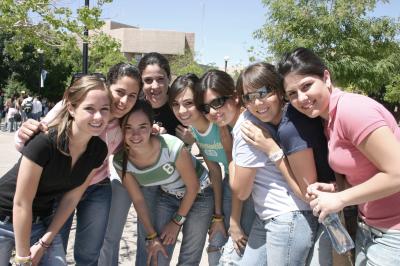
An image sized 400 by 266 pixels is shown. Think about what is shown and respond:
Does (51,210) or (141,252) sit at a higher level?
(51,210)

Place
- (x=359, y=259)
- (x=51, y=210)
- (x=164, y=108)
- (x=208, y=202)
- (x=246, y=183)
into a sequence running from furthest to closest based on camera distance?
(x=164, y=108), (x=208, y=202), (x=51, y=210), (x=246, y=183), (x=359, y=259)

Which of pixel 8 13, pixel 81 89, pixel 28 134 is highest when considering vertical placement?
pixel 8 13

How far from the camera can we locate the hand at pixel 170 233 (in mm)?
3471

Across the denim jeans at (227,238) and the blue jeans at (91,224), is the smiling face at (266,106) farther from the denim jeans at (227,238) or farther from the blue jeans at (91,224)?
the blue jeans at (91,224)

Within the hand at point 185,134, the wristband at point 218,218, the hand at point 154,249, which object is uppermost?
the hand at point 185,134

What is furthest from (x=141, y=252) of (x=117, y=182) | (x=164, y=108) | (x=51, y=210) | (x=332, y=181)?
(x=332, y=181)

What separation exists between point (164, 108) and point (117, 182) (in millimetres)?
854

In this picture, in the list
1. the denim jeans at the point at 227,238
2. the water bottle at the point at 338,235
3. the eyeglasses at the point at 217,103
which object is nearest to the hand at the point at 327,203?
the water bottle at the point at 338,235

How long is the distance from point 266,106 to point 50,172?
154 centimetres

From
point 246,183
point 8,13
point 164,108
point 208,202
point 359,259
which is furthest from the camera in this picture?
point 8,13

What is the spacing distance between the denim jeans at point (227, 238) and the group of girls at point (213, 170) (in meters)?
0.01

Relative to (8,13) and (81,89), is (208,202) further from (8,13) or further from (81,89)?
(8,13)

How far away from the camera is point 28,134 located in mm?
2623

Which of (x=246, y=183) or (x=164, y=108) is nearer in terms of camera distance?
(x=246, y=183)
